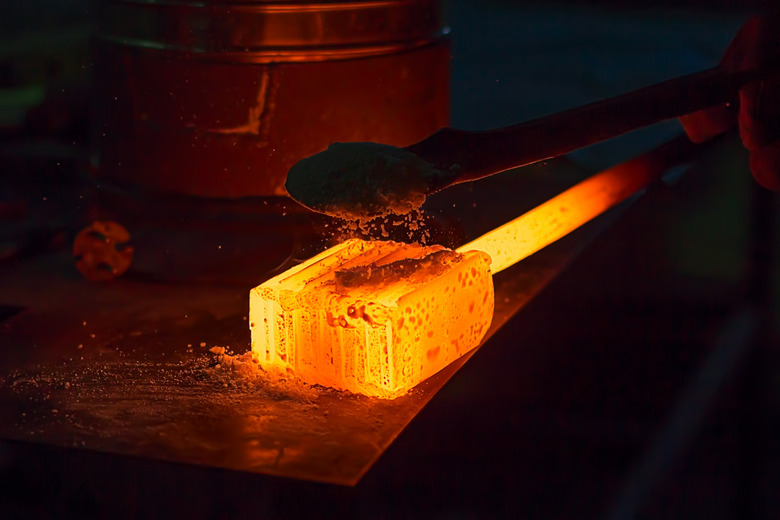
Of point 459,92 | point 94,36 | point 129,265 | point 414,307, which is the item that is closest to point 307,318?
point 414,307

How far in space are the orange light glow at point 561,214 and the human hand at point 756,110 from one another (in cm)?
10

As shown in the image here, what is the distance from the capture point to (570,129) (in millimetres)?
830

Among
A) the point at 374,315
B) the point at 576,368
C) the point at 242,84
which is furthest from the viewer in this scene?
the point at 576,368

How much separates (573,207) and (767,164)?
0.24m

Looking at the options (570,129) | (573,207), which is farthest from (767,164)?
(570,129)

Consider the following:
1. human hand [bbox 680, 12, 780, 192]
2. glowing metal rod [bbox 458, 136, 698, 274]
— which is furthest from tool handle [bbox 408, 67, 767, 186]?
glowing metal rod [bbox 458, 136, 698, 274]

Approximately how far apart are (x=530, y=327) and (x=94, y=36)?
0.56 meters

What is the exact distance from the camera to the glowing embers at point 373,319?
2.43 ft

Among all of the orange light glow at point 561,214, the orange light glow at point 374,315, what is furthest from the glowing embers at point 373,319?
the orange light glow at point 561,214

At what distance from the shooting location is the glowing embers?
0.74 meters

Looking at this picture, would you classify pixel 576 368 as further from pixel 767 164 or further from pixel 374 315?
pixel 374 315

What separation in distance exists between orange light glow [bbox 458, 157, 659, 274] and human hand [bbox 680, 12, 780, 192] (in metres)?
0.10

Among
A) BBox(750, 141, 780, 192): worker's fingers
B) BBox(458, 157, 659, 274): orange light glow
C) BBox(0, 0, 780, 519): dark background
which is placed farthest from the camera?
BBox(750, 141, 780, 192): worker's fingers

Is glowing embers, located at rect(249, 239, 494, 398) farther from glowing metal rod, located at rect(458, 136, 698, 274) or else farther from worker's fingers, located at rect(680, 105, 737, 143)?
worker's fingers, located at rect(680, 105, 737, 143)
